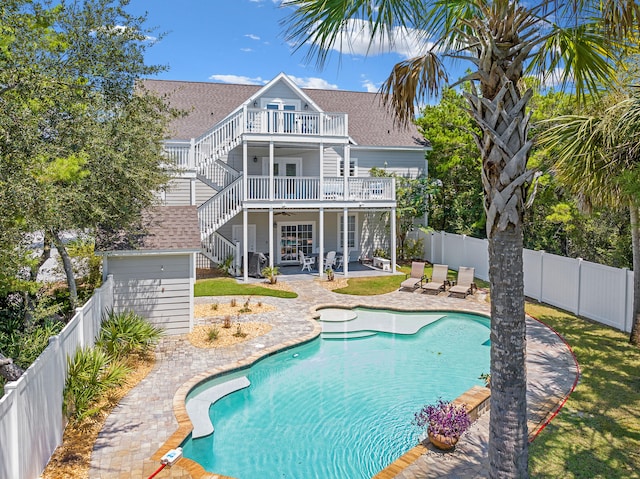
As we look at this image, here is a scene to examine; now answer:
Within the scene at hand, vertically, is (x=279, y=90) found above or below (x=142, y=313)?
above

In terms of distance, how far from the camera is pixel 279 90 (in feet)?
73.6

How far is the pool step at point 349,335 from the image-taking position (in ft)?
44.0

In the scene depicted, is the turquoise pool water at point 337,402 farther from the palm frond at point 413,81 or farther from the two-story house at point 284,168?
the two-story house at point 284,168

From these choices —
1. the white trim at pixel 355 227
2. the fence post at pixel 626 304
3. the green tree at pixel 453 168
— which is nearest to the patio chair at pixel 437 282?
the green tree at pixel 453 168

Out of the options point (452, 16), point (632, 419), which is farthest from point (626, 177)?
point (632, 419)

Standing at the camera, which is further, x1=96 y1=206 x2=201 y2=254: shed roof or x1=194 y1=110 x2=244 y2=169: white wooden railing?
x1=194 y1=110 x2=244 y2=169: white wooden railing

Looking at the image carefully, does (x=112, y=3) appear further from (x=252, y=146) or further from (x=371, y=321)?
(x=252, y=146)

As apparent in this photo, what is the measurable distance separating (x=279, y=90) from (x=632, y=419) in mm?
19138

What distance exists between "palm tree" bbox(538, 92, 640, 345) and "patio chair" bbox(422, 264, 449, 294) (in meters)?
7.84

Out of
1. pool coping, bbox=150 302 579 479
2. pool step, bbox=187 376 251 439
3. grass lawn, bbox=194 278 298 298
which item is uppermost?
grass lawn, bbox=194 278 298 298

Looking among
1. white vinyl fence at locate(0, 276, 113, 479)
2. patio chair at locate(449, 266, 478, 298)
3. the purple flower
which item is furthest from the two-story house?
the purple flower

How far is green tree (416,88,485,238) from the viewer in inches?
882

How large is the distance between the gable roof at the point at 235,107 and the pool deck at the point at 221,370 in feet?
40.7

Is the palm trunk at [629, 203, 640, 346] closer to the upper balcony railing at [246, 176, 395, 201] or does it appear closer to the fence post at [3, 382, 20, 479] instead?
the upper balcony railing at [246, 176, 395, 201]
